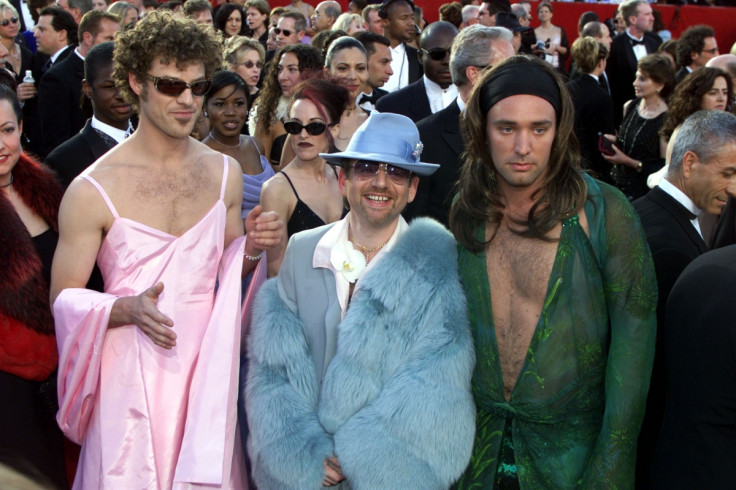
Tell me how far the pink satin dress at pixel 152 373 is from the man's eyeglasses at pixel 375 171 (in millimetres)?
645

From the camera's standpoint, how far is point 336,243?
10.4 feet

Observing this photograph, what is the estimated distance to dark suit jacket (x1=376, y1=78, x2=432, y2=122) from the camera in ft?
21.1

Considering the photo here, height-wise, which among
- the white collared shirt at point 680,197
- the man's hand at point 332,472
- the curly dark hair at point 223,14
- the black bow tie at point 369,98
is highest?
the white collared shirt at point 680,197

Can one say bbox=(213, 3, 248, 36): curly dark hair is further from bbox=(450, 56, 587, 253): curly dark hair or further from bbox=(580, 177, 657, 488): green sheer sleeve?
bbox=(580, 177, 657, 488): green sheer sleeve

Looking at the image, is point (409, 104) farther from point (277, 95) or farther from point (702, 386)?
point (702, 386)

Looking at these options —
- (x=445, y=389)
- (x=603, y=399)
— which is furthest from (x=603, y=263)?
(x=445, y=389)

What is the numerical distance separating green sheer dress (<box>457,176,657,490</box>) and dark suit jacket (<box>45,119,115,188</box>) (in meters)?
2.40

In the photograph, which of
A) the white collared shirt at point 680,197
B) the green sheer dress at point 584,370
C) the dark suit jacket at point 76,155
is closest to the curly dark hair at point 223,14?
the dark suit jacket at point 76,155

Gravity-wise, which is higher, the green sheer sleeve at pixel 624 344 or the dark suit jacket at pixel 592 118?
the green sheer sleeve at pixel 624 344

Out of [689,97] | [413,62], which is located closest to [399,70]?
[413,62]

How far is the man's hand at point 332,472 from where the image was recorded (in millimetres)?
2933

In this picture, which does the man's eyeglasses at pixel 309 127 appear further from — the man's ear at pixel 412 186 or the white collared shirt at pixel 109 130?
the man's ear at pixel 412 186

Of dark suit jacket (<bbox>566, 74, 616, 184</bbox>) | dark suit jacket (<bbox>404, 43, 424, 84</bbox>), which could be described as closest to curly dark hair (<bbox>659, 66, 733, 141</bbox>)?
dark suit jacket (<bbox>566, 74, 616, 184</bbox>)

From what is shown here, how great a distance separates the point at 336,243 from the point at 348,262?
0.10 meters
